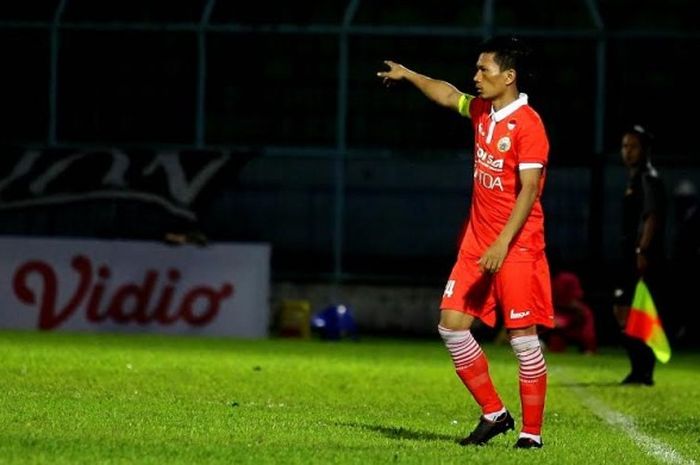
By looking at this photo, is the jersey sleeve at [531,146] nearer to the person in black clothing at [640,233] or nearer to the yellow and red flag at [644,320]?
the person in black clothing at [640,233]

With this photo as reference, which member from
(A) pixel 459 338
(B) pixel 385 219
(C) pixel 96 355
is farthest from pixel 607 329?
(A) pixel 459 338

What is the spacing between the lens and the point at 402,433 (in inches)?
409

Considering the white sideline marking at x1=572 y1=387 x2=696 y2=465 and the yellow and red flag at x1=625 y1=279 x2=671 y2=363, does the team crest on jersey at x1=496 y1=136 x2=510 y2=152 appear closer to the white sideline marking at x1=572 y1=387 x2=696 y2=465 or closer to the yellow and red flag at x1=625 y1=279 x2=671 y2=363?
the white sideline marking at x1=572 y1=387 x2=696 y2=465

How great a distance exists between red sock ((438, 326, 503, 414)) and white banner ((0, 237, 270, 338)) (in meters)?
11.4

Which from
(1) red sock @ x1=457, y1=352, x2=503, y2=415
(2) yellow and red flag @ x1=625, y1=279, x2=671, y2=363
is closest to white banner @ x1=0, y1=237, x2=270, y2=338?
(2) yellow and red flag @ x1=625, y1=279, x2=671, y2=363

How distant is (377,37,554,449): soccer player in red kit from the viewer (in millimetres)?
9586

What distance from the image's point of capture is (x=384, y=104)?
27609 mm

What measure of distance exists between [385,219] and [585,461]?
14.1 metres

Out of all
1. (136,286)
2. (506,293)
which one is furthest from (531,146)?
(136,286)

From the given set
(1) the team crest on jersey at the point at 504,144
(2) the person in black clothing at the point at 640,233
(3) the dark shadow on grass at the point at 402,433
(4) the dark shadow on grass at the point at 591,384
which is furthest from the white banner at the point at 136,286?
(1) the team crest on jersey at the point at 504,144

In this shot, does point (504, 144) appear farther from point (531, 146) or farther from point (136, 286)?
point (136, 286)

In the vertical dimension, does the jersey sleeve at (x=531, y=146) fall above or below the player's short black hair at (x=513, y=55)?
below

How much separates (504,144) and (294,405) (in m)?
3.45

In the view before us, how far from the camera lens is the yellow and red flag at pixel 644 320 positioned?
15781 mm
